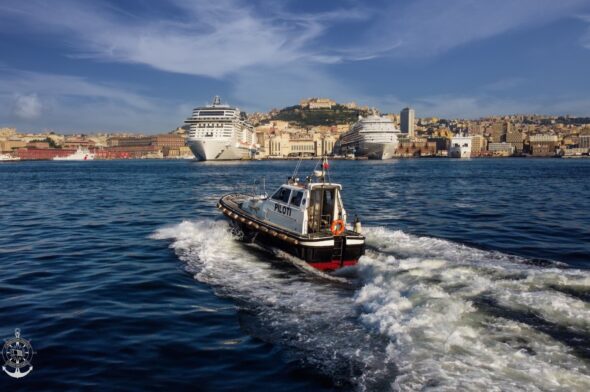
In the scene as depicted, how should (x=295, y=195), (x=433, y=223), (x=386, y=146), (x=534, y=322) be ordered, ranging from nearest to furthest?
(x=534, y=322)
(x=295, y=195)
(x=433, y=223)
(x=386, y=146)

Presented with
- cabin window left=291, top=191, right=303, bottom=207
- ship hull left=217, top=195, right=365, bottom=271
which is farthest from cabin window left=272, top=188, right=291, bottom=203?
ship hull left=217, top=195, right=365, bottom=271

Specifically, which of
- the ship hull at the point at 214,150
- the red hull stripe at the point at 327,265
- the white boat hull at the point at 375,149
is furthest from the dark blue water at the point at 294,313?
the white boat hull at the point at 375,149

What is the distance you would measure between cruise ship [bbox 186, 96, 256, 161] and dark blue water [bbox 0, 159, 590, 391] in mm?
110483

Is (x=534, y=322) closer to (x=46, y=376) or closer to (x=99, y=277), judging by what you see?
(x=46, y=376)

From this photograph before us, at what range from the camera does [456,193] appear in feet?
136

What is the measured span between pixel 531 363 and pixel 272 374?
421cm

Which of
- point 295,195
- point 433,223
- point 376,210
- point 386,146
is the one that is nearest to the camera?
point 295,195

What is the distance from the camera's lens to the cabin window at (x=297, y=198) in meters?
16.1

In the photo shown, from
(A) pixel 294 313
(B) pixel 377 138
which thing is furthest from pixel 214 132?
(A) pixel 294 313

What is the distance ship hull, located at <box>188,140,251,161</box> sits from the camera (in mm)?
129125

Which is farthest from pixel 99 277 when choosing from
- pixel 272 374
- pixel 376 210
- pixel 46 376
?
pixel 376 210

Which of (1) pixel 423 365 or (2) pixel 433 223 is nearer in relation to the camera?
(1) pixel 423 365

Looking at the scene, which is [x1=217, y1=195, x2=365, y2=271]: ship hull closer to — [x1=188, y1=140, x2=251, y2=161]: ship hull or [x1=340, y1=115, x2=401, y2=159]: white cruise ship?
[x1=188, y1=140, x2=251, y2=161]: ship hull

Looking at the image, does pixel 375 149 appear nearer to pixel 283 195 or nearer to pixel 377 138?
pixel 377 138
